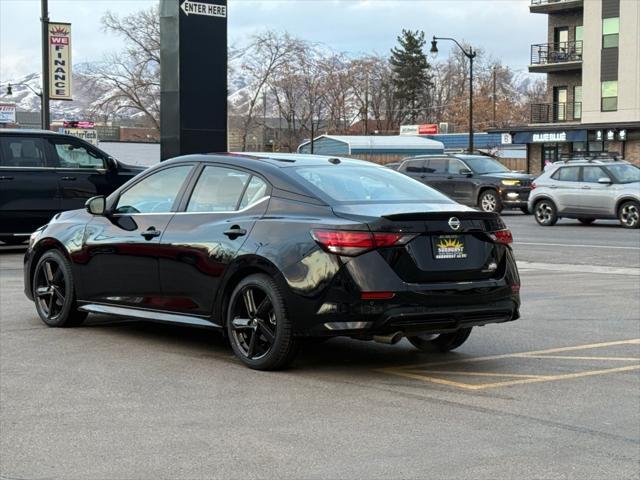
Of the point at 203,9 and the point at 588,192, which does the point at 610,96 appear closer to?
the point at 588,192

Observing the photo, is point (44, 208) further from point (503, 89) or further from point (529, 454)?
point (503, 89)

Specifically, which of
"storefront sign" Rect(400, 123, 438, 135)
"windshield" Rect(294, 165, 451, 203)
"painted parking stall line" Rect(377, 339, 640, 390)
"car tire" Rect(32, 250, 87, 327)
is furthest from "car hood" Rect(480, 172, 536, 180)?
"storefront sign" Rect(400, 123, 438, 135)

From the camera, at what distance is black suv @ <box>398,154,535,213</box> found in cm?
2942

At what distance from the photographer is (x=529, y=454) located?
502 cm

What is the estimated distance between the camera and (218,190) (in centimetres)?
760

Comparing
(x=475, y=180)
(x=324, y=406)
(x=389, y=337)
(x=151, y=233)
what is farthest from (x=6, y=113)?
(x=324, y=406)

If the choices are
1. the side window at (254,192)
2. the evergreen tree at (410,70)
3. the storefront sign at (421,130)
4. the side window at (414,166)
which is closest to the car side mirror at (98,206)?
the side window at (254,192)

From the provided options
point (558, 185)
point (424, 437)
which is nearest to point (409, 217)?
point (424, 437)

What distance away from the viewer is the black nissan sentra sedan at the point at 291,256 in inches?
255

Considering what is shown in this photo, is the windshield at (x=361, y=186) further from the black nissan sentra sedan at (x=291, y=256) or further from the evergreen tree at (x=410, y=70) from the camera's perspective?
the evergreen tree at (x=410, y=70)

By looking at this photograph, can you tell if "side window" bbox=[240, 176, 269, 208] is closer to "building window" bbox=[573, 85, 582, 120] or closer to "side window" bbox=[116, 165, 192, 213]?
"side window" bbox=[116, 165, 192, 213]

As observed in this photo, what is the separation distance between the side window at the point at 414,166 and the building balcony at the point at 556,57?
87.7 ft

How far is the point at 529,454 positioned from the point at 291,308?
2122 millimetres

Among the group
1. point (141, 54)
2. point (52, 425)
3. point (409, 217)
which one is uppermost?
point (141, 54)
